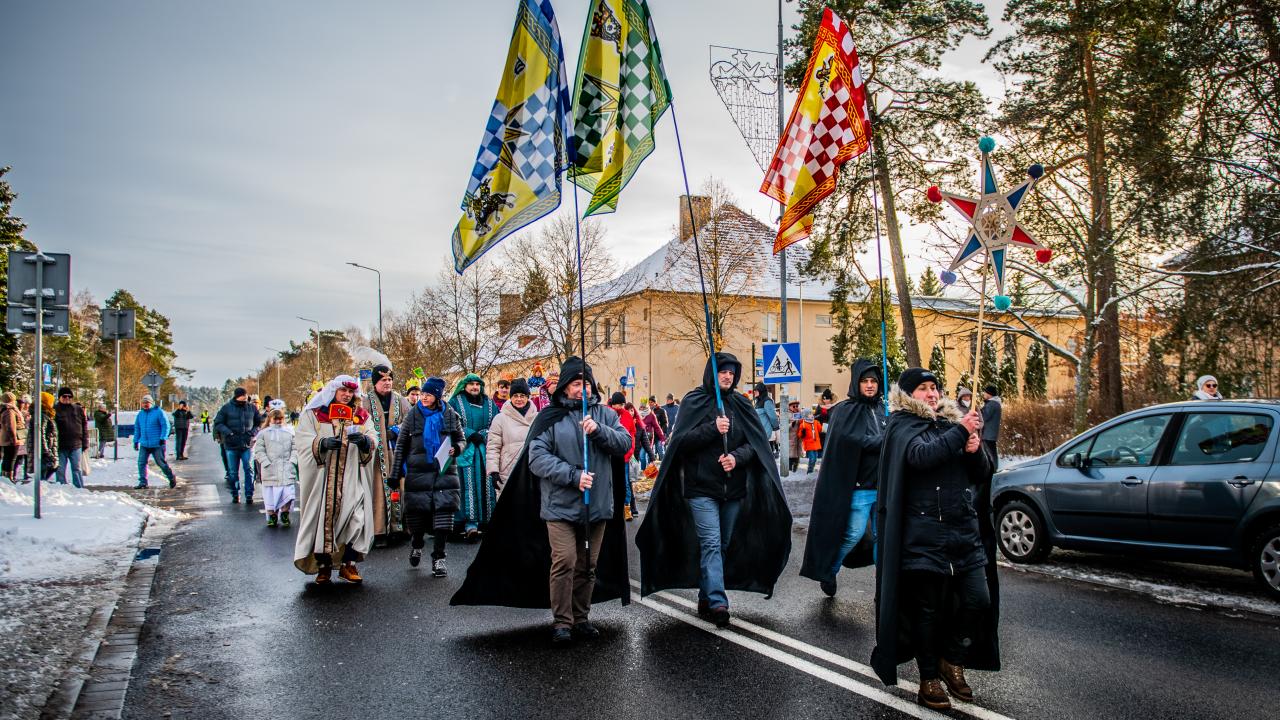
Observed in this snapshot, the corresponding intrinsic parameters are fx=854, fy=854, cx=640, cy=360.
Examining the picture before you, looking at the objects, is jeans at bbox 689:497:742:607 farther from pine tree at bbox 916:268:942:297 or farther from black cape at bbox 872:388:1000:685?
pine tree at bbox 916:268:942:297

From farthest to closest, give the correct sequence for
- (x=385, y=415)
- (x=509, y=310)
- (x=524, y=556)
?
(x=509, y=310) < (x=385, y=415) < (x=524, y=556)

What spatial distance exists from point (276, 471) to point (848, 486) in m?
9.11

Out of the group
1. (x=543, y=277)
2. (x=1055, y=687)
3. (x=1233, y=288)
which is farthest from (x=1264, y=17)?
(x=543, y=277)

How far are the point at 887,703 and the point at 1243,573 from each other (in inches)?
239

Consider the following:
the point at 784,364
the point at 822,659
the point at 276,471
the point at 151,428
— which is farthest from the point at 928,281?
the point at 822,659

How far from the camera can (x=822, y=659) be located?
5422 millimetres

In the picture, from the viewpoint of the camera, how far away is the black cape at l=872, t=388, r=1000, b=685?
4648 mm

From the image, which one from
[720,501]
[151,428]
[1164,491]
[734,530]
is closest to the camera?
[720,501]

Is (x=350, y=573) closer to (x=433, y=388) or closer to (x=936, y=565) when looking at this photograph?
(x=433, y=388)

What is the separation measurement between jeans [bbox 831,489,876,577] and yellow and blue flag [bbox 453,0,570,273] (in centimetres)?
360

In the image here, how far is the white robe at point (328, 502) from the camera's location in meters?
7.96

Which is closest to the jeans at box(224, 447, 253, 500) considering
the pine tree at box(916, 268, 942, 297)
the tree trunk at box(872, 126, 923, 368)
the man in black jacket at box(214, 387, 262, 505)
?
the man in black jacket at box(214, 387, 262, 505)

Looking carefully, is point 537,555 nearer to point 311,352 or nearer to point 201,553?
point 201,553

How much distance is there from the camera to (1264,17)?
13.6 meters
